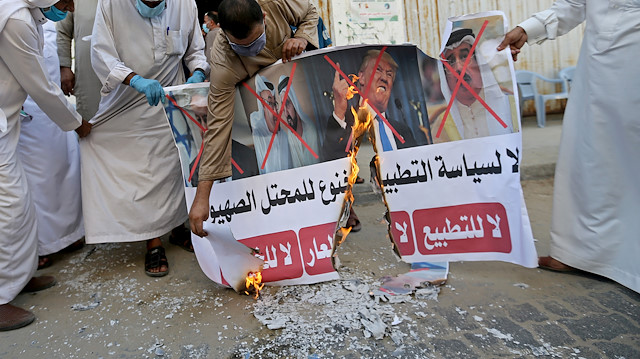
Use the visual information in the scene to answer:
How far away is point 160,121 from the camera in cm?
307

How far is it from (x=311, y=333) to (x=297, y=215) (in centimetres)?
68

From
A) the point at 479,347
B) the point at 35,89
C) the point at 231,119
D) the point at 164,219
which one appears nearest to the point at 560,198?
the point at 479,347

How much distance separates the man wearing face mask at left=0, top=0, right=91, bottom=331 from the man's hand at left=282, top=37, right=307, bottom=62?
127 cm

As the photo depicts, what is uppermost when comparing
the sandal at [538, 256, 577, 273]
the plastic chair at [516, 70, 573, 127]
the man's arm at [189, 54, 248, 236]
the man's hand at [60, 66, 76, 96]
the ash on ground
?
the man's hand at [60, 66, 76, 96]

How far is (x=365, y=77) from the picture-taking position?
8.40 ft

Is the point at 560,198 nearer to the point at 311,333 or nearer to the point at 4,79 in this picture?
the point at 311,333

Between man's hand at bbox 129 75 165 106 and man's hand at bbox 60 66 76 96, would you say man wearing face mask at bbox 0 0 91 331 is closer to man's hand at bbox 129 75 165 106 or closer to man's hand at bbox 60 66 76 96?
man's hand at bbox 129 75 165 106

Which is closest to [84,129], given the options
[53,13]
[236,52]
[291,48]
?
[53,13]

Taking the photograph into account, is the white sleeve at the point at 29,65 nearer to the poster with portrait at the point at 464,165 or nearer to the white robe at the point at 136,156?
the white robe at the point at 136,156

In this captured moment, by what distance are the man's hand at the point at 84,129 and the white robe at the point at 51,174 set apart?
1.26ft

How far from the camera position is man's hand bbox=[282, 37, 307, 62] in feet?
8.05

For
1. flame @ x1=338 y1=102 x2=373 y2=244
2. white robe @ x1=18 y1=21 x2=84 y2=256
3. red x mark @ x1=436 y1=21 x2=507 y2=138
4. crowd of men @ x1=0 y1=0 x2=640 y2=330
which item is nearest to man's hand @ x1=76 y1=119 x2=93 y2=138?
crowd of men @ x1=0 y1=0 x2=640 y2=330

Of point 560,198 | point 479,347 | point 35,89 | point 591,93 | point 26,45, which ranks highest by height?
point 26,45

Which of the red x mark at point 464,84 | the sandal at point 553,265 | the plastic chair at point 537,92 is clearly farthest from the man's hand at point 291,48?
the plastic chair at point 537,92
